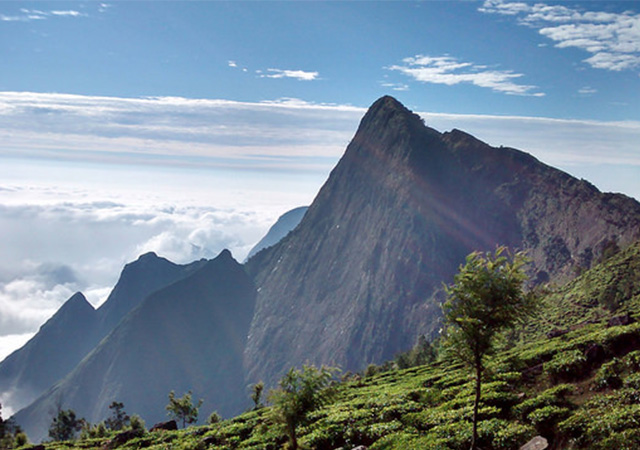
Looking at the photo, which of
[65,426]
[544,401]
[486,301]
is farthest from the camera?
[65,426]

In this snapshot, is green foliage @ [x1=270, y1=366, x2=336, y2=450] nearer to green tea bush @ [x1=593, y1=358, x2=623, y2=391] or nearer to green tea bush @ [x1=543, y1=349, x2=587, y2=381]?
green tea bush @ [x1=543, y1=349, x2=587, y2=381]

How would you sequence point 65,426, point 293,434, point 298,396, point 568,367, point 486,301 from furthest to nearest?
1. point 65,426
2. point 568,367
3. point 293,434
4. point 298,396
5. point 486,301

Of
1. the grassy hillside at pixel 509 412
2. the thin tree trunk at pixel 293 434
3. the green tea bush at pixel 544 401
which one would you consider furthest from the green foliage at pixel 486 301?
the thin tree trunk at pixel 293 434

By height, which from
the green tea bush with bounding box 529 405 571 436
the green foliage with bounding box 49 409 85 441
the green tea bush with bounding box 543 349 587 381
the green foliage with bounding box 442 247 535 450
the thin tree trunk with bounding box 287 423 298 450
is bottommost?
the green foliage with bounding box 49 409 85 441

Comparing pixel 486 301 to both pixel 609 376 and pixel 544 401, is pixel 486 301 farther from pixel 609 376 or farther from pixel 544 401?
pixel 609 376

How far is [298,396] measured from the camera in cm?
2522

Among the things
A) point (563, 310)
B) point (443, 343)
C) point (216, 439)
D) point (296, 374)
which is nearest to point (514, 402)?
point (443, 343)

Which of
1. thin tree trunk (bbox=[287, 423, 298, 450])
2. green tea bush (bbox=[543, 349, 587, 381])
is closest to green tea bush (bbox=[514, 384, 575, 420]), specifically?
green tea bush (bbox=[543, 349, 587, 381])

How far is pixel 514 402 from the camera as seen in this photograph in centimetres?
2656

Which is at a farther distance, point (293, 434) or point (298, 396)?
point (293, 434)

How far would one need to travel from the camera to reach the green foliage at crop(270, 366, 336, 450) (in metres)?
25.1

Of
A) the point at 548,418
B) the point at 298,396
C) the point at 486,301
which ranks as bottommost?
the point at 548,418

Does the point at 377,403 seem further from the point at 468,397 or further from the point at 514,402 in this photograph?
the point at 514,402

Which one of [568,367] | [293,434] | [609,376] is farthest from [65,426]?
[609,376]
